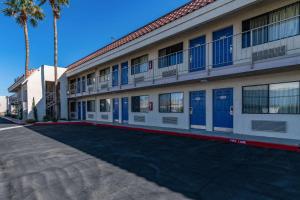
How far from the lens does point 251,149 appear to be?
25.3 feet

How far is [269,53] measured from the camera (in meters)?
8.65

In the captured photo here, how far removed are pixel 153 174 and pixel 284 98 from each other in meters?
7.00

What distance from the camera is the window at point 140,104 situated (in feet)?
51.9

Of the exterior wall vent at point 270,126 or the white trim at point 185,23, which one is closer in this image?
the exterior wall vent at point 270,126

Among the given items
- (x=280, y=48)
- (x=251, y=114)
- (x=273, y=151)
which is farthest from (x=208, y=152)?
(x=280, y=48)

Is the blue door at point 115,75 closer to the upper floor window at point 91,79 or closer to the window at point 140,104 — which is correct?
the window at point 140,104

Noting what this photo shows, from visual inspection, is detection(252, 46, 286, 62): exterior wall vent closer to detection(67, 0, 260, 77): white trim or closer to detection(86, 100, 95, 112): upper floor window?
detection(67, 0, 260, 77): white trim

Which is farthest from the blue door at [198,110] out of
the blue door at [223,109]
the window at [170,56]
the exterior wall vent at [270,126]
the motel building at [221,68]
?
the exterior wall vent at [270,126]

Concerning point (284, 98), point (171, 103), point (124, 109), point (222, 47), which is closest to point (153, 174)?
point (284, 98)

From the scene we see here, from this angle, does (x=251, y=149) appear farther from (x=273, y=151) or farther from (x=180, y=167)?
(x=180, y=167)

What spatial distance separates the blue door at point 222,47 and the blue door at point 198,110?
2103 millimetres

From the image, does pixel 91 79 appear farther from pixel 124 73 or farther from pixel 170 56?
pixel 170 56

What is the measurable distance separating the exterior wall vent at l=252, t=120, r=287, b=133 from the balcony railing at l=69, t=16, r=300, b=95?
2842 mm

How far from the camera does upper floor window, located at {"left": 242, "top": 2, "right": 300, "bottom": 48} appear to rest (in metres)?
8.14
